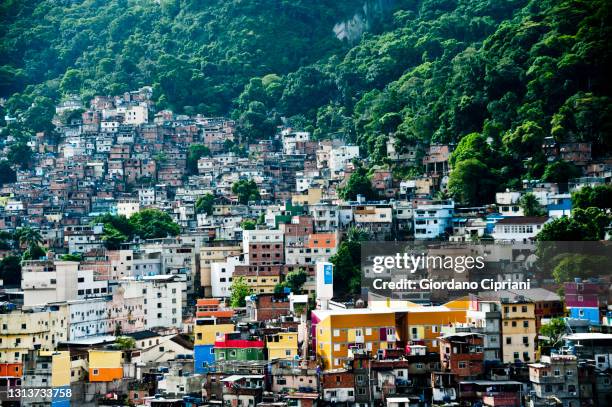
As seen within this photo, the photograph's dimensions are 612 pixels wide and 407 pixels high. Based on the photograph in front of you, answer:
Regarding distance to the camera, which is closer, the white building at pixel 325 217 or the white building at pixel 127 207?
the white building at pixel 325 217

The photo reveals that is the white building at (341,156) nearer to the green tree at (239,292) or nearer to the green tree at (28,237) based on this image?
the green tree at (28,237)

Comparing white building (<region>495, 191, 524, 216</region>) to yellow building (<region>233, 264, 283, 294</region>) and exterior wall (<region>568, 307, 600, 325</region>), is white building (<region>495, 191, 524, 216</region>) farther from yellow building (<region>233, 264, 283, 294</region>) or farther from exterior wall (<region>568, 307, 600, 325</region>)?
exterior wall (<region>568, 307, 600, 325</region>)

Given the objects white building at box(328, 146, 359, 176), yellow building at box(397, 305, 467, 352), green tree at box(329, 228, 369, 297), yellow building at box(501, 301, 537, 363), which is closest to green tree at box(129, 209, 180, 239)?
white building at box(328, 146, 359, 176)

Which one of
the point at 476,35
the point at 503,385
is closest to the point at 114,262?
the point at 503,385

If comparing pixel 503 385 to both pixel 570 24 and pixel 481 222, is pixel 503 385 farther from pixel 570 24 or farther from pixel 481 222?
pixel 570 24

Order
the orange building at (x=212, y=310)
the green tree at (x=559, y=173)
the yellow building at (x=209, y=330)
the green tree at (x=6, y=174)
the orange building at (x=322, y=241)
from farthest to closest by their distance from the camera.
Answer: the green tree at (x=6, y=174) < the green tree at (x=559, y=173) < the orange building at (x=322, y=241) < the orange building at (x=212, y=310) < the yellow building at (x=209, y=330)

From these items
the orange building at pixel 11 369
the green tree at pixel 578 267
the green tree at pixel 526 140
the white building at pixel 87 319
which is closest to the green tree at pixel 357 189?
the green tree at pixel 526 140
